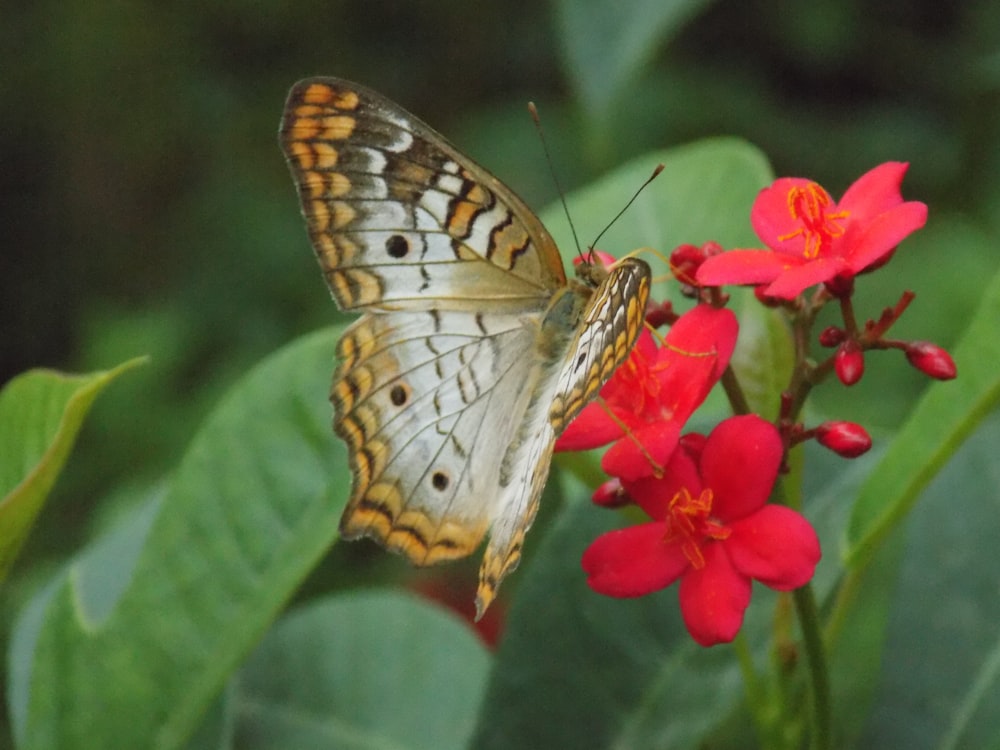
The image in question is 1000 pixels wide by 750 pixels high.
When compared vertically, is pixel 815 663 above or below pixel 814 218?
below

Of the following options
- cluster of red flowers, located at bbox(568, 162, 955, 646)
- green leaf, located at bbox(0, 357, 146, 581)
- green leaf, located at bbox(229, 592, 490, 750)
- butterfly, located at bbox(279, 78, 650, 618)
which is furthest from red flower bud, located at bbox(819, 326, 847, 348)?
green leaf, located at bbox(229, 592, 490, 750)

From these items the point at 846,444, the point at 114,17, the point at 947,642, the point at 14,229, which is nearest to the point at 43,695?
the point at 846,444

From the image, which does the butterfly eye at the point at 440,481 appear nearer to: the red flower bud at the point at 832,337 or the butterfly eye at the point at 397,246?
the butterfly eye at the point at 397,246

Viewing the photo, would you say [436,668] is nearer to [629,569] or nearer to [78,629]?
[78,629]

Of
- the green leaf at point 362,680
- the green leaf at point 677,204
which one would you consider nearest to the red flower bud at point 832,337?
the green leaf at point 677,204

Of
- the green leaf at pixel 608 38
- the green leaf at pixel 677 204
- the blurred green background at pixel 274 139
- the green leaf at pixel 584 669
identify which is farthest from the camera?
the blurred green background at pixel 274 139

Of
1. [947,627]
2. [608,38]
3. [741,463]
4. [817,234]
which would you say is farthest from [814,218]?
[608,38]

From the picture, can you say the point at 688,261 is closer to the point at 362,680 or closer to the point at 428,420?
the point at 428,420

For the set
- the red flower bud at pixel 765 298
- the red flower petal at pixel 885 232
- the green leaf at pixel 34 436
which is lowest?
the green leaf at pixel 34 436
